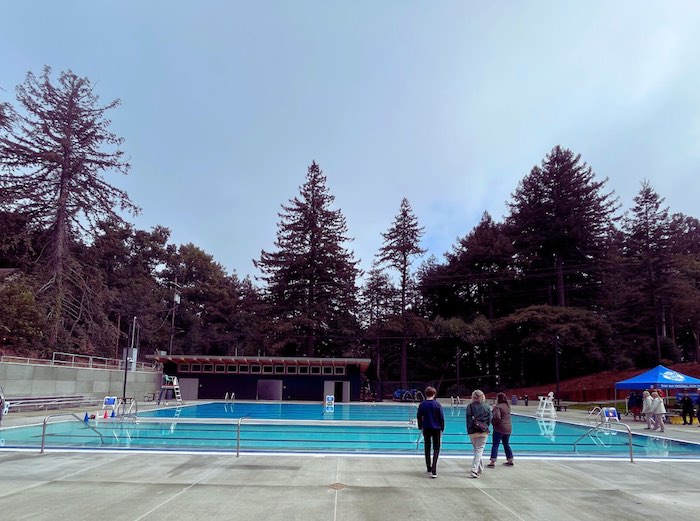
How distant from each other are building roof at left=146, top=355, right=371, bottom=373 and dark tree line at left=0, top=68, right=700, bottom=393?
16.6 ft

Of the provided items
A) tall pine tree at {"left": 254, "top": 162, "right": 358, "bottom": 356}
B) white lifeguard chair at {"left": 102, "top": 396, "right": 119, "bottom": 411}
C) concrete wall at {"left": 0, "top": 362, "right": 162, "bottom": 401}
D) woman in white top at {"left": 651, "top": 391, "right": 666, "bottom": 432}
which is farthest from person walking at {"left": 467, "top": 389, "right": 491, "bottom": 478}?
tall pine tree at {"left": 254, "top": 162, "right": 358, "bottom": 356}

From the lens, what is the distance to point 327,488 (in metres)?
7.62

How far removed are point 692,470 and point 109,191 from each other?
1591 inches

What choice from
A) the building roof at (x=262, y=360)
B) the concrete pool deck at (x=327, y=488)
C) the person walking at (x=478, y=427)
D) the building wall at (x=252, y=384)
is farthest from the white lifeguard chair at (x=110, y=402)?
the building wall at (x=252, y=384)

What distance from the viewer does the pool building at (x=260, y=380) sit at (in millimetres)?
40062

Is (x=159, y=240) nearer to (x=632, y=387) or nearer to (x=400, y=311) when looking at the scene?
(x=400, y=311)

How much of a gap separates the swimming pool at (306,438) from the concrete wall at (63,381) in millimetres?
6392

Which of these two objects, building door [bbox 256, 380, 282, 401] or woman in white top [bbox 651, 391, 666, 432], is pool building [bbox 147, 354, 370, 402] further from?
woman in white top [bbox 651, 391, 666, 432]

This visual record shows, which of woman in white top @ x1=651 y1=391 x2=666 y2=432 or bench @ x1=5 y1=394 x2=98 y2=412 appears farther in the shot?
bench @ x1=5 y1=394 x2=98 y2=412

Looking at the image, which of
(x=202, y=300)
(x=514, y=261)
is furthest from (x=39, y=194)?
(x=514, y=261)

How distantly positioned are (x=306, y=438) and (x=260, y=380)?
25059mm

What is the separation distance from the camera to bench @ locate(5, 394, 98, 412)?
829 inches

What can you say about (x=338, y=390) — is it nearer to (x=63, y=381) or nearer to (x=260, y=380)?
(x=260, y=380)

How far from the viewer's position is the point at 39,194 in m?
37.2
